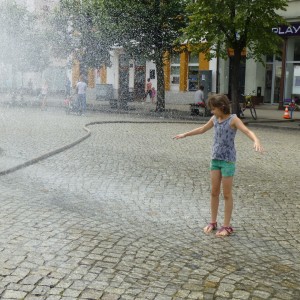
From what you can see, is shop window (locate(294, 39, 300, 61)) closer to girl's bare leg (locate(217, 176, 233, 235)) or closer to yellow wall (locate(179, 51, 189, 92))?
yellow wall (locate(179, 51, 189, 92))

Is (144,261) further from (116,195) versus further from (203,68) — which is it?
(203,68)

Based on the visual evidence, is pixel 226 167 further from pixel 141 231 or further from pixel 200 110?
pixel 200 110

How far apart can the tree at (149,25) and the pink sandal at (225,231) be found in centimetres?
2116

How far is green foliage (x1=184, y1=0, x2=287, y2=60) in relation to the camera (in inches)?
828

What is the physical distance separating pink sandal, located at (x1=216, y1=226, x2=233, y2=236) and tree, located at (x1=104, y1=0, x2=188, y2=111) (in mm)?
21161

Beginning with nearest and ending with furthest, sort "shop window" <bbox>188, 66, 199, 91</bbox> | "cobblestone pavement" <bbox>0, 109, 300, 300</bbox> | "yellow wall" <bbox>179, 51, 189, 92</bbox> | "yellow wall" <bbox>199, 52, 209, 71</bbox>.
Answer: "cobblestone pavement" <bbox>0, 109, 300, 300</bbox> < "yellow wall" <bbox>199, 52, 209, 71</bbox> < "shop window" <bbox>188, 66, 199, 91</bbox> < "yellow wall" <bbox>179, 51, 189, 92</bbox>

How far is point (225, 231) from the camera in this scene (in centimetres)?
580

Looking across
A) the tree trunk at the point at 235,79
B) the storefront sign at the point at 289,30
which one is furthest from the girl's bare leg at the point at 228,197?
the storefront sign at the point at 289,30

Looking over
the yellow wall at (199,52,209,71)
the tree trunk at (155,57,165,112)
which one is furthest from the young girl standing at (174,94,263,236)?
the yellow wall at (199,52,209,71)

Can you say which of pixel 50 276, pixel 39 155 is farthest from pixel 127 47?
pixel 50 276

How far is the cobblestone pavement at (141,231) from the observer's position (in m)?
4.25

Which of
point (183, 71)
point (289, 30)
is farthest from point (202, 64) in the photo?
point (289, 30)

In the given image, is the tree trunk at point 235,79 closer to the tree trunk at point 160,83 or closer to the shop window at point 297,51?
the tree trunk at point 160,83

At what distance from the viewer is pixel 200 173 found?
965cm
